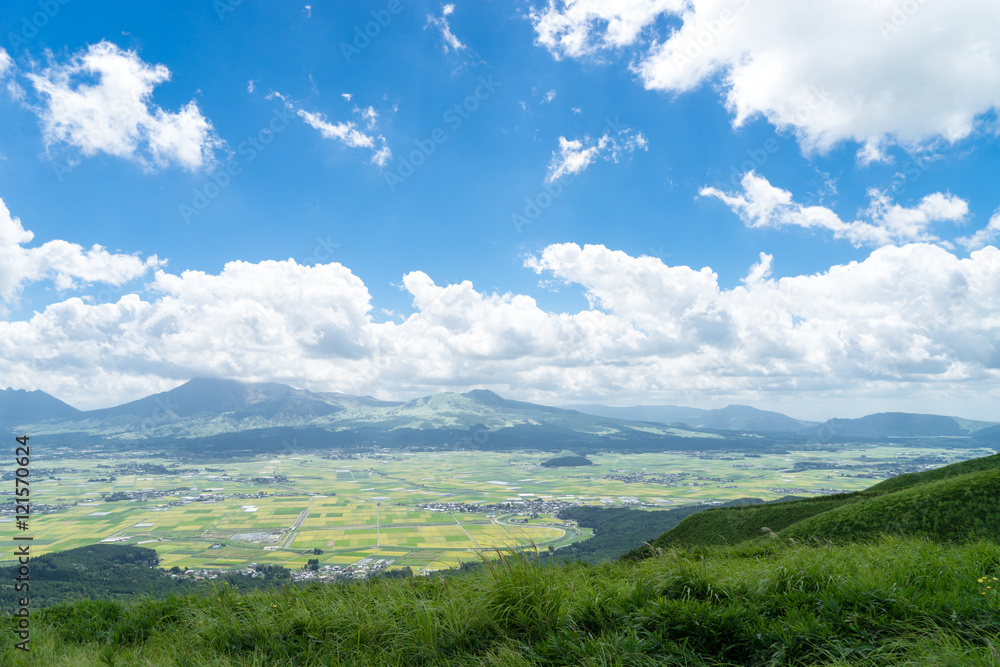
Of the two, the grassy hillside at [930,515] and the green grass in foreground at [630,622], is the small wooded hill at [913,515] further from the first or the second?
the green grass in foreground at [630,622]

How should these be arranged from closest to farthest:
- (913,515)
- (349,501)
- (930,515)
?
1. (930,515)
2. (913,515)
3. (349,501)

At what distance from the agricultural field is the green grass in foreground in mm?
1626

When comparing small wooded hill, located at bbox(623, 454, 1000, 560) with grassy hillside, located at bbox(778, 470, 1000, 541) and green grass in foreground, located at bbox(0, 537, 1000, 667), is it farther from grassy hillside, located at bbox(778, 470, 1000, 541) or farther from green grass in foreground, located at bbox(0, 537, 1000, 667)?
green grass in foreground, located at bbox(0, 537, 1000, 667)

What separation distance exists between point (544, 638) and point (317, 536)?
77400mm

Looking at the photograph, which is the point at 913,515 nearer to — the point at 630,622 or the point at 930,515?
the point at 930,515

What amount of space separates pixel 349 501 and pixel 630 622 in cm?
11663

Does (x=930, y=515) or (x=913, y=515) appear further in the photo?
(x=913, y=515)

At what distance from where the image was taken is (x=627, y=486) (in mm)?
138250

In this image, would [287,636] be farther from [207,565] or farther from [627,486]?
[627,486]

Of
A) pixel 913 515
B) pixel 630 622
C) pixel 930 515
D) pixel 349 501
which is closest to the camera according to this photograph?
pixel 630 622

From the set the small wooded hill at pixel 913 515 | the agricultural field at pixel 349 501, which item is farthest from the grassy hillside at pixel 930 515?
the agricultural field at pixel 349 501

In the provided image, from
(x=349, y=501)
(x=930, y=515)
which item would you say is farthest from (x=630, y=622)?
(x=349, y=501)

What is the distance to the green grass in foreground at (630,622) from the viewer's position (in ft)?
14.5

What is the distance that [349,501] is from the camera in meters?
109
